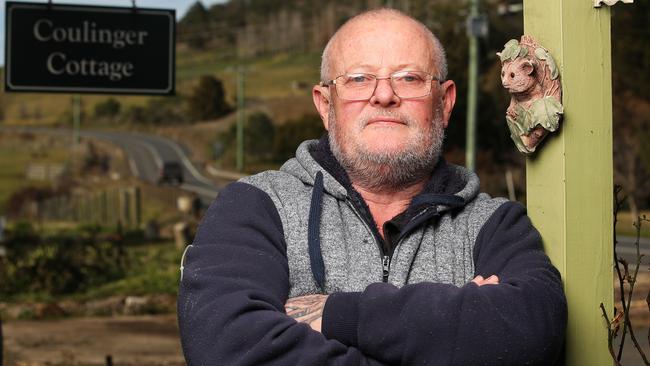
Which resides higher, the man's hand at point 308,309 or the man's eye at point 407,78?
the man's eye at point 407,78

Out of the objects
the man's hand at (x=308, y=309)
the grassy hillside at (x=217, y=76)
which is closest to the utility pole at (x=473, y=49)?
the grassy hillside at (x=217, y=76)

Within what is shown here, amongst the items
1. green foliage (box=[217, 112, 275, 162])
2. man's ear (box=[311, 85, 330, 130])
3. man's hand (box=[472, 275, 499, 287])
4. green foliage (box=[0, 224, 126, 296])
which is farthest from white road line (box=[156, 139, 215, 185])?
man's hand (box=[472, 275, 499, 287])

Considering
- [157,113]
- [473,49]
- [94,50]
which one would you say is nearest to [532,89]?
[94,50]

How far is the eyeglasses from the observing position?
2.18 meters

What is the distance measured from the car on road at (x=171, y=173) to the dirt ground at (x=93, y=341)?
437 inches

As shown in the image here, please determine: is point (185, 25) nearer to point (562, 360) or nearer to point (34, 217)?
point (34, 217)

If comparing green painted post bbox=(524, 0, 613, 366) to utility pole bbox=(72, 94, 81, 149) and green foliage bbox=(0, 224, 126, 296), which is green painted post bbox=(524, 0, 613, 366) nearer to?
green foliage bbox=(0, 224, 126, 296)

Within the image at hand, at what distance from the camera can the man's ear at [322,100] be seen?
7.62 feet

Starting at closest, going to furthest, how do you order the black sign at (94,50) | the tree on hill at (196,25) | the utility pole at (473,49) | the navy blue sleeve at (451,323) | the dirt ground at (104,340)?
the navy blue sleeve at (451,323) < the black sign at (94,50) < the dirt ground at (104,340) < the utility pole at (473,49) < the tree on hill at (196,25)

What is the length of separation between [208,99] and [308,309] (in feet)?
89.8

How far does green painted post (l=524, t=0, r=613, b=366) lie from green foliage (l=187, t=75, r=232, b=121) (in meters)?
26.0

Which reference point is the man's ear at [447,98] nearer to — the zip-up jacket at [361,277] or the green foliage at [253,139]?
the zip-up jacket at [361,277]

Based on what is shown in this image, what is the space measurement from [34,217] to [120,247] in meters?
3.63

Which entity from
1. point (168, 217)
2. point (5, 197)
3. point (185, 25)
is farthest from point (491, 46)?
point (5, 197)
